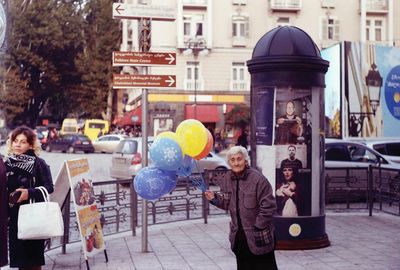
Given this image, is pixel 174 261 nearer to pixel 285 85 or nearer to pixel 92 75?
pixel 285 85

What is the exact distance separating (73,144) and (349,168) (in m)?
31.7

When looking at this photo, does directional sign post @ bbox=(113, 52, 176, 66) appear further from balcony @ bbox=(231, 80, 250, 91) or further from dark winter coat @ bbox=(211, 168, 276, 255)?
balcony @ bbox=(231, 80, 250, 91)

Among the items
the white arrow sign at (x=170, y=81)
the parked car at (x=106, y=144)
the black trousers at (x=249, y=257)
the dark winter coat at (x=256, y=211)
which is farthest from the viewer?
the parked car at (x=106, y=144)

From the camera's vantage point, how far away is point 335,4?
1887 inches

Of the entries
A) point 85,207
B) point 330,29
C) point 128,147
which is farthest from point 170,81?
point 330,29

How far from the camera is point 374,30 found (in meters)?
48.3

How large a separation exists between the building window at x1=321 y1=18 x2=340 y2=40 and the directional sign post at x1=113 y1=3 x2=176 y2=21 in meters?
40.4

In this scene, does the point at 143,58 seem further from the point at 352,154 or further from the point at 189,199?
the point at 352,154

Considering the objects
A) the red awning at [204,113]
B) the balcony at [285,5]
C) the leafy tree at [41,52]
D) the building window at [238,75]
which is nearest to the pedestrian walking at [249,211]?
the red awning at [204,113]

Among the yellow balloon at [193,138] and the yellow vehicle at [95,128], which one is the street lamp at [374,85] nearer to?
the yellow balloon at [193,138]

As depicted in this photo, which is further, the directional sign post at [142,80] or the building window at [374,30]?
the building window at [374,30]

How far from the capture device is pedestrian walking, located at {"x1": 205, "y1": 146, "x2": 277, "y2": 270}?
5730 mm

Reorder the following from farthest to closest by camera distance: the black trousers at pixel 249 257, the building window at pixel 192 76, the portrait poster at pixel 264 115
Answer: the building window at pixel 192 76, the portrait poster at pixel 264 115, the black trousers at pixel 249 257

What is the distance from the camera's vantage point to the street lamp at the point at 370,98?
20.3 meters
